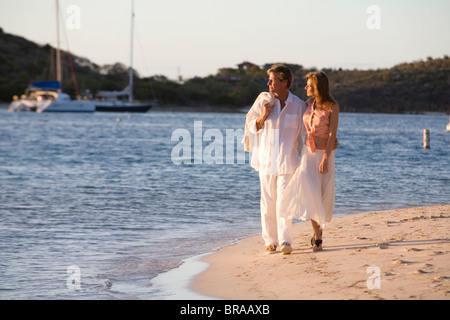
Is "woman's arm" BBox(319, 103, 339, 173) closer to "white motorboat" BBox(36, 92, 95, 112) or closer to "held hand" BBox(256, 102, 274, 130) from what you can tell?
"held hand" BBox(256, 102, 274, 130)

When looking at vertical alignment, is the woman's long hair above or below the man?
above

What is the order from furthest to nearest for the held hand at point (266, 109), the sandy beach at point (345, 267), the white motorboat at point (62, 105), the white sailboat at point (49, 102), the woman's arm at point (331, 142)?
the white motorboat at point (62, 105)
the white sailboat at point (49, 102)
the held hand at point (266, 109)
the woman's arm at point (331, 142)
the sandy beach at point (345, 267)

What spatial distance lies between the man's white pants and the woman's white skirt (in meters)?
0.10

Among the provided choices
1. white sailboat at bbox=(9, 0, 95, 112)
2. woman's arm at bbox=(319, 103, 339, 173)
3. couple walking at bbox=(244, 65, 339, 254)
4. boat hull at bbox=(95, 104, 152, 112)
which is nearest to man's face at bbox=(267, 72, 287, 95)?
couple walking at bbox=(244, 65, 339, 254)

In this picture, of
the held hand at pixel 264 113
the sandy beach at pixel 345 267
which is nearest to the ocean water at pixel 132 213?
the sandy beach at pixel 345 267

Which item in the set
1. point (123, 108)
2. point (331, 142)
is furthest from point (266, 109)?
point (123, 108)

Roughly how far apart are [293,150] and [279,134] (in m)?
0.22

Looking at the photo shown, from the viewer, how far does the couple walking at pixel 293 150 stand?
6824 mm

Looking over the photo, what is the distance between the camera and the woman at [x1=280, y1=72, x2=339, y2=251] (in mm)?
6805

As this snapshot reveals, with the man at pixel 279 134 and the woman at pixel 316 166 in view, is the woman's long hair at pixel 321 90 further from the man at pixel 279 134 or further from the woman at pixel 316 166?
the man at pixel 279 134

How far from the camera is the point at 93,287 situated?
655 cm

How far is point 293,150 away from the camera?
23.0 feet

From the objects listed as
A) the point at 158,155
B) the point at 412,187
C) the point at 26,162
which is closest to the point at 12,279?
the point at 412,187

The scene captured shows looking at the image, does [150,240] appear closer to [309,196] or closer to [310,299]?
[309,196]
